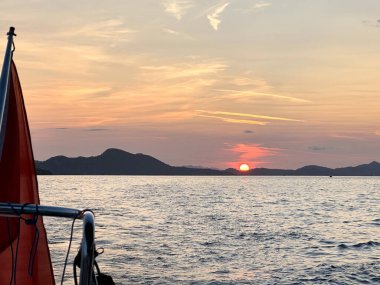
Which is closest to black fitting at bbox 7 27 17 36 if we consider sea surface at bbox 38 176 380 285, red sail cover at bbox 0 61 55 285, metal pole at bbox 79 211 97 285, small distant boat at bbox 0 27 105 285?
small distant boat at bbox 0 27 105 285

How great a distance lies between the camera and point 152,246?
34469mm

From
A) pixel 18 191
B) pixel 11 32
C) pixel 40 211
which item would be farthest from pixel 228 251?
pixel 40 211

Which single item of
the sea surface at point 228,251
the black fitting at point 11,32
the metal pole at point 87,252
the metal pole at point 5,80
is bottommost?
the sea surface at point 228,251

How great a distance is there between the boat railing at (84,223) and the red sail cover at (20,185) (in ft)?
6.61

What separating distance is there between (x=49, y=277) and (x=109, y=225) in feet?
133

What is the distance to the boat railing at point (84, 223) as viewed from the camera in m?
4.67

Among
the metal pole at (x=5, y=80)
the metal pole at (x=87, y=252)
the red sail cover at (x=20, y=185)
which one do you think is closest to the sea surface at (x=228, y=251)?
the red sail cover at (x=20, y=185)

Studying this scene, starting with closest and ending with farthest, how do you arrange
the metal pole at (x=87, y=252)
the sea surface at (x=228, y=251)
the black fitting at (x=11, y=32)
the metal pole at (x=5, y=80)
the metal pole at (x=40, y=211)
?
the metal pole at (x=87, y=252), the metal pole at (x=40, y=211), the metal pole at (x=5, y=80), the black fitting at (x=11, y=32), the sea surface at (x=228, y=251)

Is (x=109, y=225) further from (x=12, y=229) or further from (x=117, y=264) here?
(x=12, y=229)

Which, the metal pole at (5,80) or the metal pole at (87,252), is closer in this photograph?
the metal pole at (87,252)

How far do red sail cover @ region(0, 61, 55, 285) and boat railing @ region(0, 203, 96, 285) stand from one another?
6.61 ft

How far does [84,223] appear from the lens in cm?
479

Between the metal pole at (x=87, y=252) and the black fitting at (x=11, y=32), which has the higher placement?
the black fitting at (x=11, y=32)

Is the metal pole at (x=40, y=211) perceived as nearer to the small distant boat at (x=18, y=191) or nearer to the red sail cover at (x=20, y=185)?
the small distant boat at (x=18, y=191)
